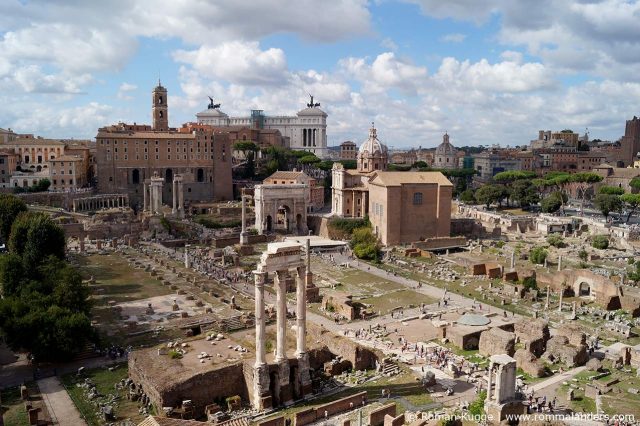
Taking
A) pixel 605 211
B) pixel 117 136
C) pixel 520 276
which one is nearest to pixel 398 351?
pixel 520 276

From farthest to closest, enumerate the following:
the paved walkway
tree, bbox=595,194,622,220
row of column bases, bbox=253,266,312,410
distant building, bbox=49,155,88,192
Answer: distant building, bbox=49,155,88,192, tree, bbox=595,194,622,220, row of column bases, bbox=253,266,312,410, the paved walkway

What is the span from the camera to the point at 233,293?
1612 inches

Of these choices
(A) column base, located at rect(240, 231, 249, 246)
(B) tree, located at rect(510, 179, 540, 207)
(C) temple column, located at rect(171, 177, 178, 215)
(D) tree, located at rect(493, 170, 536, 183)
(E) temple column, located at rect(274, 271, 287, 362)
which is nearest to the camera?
(E) temple column, located at rect(274, 271, 287, 362)

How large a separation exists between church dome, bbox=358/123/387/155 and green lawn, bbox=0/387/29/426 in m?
56.3

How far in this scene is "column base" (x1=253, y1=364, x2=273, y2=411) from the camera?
73.4 ft

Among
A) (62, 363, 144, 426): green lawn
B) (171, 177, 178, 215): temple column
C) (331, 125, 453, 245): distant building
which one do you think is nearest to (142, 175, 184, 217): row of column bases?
(171, 177, 178, 215): temple column

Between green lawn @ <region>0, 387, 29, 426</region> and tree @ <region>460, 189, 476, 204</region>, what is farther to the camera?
tree @ <region>460, 189, 476, 204</region>

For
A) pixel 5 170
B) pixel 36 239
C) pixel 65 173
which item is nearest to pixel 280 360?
pixel 36 239

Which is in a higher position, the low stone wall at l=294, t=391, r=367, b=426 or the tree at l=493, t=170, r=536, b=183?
the tree at l=493, t=170, r=536, b=183

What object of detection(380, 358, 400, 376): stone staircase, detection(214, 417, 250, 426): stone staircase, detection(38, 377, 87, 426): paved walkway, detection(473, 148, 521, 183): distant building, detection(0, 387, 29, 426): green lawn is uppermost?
detection(473, 148, 521, 183): distant building

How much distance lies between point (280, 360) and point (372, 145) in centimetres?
5432

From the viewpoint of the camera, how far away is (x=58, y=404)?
22797 millimetres

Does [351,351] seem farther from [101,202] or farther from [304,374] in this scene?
[101,202]

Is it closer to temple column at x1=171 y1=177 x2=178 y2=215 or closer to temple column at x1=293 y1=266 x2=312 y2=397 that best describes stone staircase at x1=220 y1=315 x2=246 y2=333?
temple column at x1=293 y1=266 x2=312 y2=397
